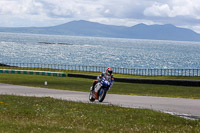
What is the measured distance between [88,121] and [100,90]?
26.5 ft

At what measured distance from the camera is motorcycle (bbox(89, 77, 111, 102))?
65.4 feet

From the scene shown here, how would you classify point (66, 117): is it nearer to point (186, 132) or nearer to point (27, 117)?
point (27, 117)

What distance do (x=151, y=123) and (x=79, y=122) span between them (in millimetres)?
2356

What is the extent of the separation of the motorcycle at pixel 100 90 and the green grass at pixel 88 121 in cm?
365

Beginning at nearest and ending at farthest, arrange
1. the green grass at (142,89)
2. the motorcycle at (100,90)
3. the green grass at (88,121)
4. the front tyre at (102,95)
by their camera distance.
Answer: the green grass at (88,121)
the motorcycle at (100,90)
the front tyre at (102,95)
the green grass at (142,89)

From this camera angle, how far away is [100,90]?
68.6 ft

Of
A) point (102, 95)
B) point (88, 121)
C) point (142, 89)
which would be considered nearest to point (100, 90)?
point (102, 95)

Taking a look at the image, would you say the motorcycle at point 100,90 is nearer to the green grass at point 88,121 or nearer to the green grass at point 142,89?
the green grass at point 88,121

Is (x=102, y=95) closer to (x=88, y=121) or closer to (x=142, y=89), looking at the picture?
(x=88, y=121)

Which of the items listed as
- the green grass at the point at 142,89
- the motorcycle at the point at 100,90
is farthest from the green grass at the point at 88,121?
the green grass at the point at 142,89

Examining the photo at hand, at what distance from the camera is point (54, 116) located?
45.4 feet

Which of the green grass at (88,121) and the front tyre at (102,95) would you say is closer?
the green grass at (88,121)

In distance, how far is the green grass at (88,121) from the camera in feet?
36.8

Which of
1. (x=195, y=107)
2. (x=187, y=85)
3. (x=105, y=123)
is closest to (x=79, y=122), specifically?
(x=105, y=123)
